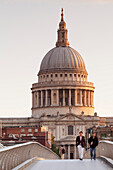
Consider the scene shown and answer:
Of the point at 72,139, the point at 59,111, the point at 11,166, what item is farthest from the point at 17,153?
the point at 59,111

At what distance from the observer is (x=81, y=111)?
194 metres

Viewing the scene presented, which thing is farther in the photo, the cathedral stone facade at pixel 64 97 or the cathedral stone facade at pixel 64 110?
the cathedral stone facade at pixel 64 97

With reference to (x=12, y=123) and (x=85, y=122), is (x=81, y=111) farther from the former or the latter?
(x=12, y=123)

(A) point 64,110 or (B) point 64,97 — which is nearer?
(A) point 64,110

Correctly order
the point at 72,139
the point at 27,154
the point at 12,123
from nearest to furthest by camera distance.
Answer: the point at 27,154 → the point at 72,139 → the point at 12,123

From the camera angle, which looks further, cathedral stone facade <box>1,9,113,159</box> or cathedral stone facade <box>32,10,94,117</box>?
cathedral stone facade <box>32,10,94,117</box>

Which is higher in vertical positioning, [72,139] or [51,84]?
[51,84]

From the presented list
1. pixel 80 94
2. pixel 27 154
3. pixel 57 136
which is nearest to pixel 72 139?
pixel 57 136

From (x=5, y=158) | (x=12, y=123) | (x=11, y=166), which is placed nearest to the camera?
(x=5, y=158)

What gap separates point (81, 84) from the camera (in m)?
198

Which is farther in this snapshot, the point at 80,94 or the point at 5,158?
the point at 80,94

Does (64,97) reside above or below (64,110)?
above

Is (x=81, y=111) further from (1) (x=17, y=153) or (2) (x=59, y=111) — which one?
(1) (x=17, y=153)

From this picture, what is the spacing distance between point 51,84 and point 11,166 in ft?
567
